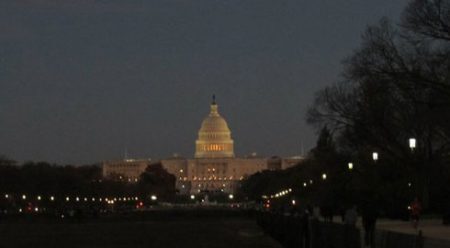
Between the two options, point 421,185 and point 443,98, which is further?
point 421,185

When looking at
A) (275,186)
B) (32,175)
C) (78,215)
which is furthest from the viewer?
(275,186)

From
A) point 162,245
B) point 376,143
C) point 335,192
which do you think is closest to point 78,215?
point 335,192

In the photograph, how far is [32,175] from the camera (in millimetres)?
156625

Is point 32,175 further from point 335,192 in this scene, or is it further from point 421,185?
point 421,185

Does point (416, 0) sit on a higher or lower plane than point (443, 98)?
higher

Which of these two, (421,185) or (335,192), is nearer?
(421,185)

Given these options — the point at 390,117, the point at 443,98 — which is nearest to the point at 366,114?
the point at 390,117

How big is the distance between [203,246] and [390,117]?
2750 cm

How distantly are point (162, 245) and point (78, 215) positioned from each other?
51.9 meters

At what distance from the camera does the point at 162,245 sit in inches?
1837

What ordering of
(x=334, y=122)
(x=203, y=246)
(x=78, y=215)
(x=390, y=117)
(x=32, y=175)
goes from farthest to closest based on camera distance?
(x=32, y=175)
(x=78, y=215)
(x=334, y=122)
(x=390, y=117)
(x=203, y=246)

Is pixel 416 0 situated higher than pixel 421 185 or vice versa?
pixel 416 0

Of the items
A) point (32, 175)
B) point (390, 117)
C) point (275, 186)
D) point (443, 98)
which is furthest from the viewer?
point (275, 186)

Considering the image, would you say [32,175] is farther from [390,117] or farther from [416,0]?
[416,0]
